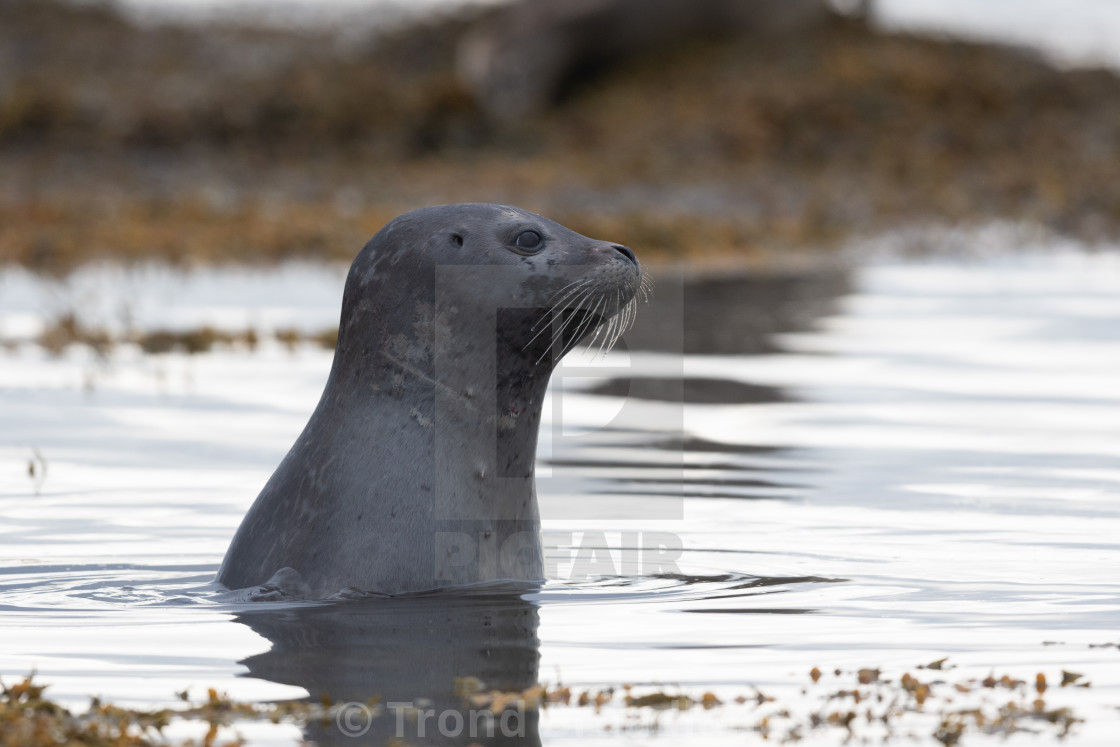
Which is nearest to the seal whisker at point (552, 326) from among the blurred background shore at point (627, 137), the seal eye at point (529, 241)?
the seal eye at point (529, 241)

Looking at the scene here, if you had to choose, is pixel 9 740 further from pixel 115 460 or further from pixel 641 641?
pixel 115 460

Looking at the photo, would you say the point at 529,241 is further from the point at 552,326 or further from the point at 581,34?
the point at 581,34

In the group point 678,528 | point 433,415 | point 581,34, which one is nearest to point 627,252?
point 433,415

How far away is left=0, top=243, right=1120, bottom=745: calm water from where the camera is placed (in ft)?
16.5

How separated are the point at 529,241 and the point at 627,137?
82.8 ft

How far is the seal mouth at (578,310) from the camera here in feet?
19.6

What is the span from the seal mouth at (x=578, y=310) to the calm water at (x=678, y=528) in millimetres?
822

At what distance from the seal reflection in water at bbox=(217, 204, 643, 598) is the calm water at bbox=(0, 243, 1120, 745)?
152mm

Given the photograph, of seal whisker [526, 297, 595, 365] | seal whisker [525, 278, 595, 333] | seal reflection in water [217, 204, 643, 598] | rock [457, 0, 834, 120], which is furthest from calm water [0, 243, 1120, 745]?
rock [457, 0, 834, 120]

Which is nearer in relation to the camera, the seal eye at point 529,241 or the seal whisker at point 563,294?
the seal whisker at point 563,294

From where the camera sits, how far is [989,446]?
9648 mm

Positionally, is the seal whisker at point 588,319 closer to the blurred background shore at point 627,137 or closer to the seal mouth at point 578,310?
the seal mouth at point 578,310

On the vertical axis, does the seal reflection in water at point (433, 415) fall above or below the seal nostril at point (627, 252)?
below

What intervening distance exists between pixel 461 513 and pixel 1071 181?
22529 millimetres
